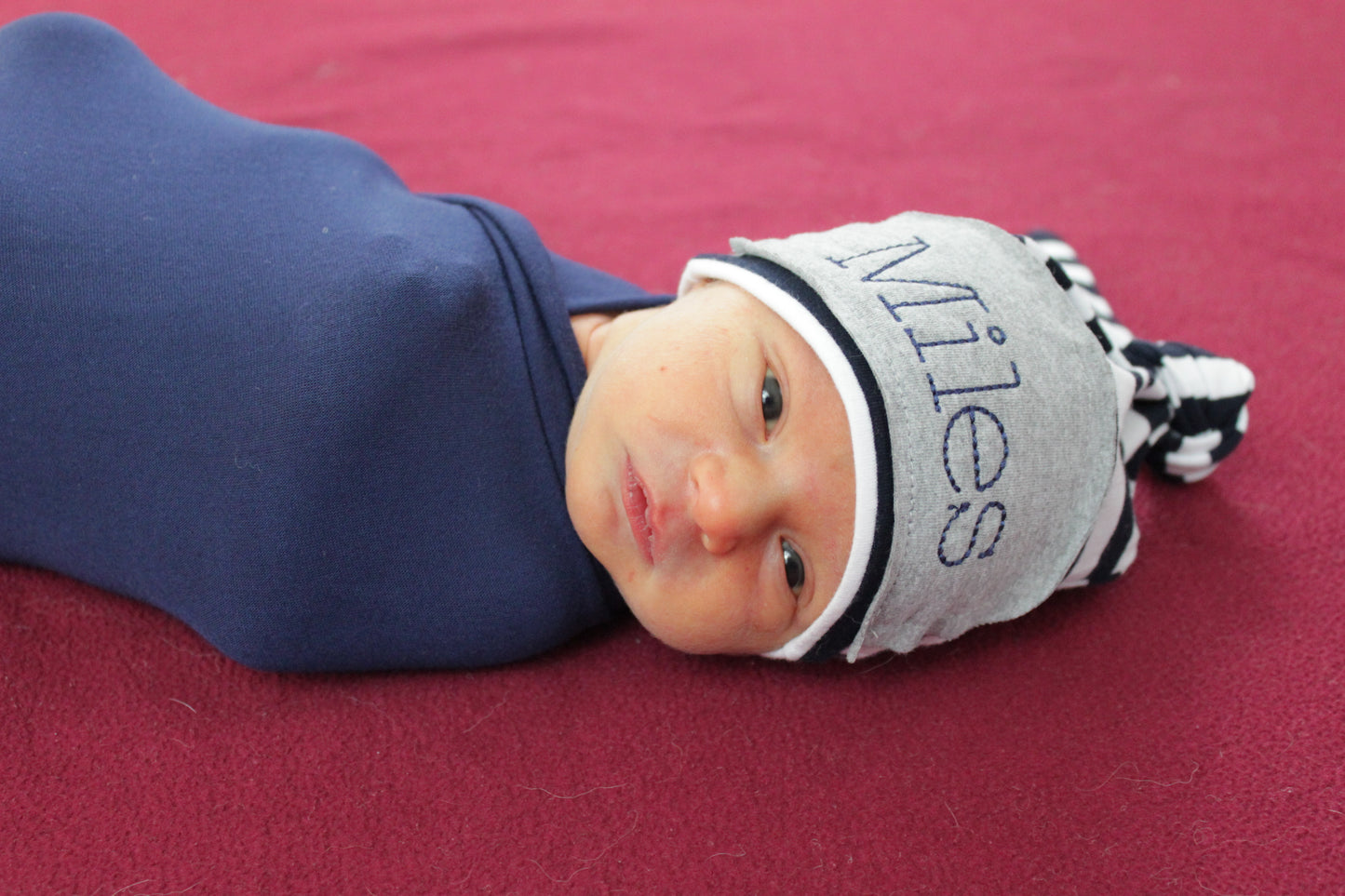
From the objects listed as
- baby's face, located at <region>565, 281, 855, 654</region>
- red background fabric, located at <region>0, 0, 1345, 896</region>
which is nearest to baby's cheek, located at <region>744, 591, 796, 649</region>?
baby's face, located at <region>565, 281, 855, 654</region>

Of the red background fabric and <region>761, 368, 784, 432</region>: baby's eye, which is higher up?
<region>761, 368, 784, 432</region>: baby's eye

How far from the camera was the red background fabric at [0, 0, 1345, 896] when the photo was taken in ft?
2.68

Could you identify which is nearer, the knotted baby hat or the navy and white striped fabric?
the knotted baby hat

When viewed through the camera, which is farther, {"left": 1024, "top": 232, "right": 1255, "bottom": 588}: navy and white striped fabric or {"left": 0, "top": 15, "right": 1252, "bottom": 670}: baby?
{"left": 1024, "top": 232, "right": 1255, "bottom": 588}: navy and white striped fabric

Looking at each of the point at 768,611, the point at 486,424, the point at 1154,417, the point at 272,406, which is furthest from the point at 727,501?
the point at 1154,417

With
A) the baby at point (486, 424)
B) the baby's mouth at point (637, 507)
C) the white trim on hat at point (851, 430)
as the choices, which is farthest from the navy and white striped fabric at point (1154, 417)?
the baby's mouth at point (637, 507)

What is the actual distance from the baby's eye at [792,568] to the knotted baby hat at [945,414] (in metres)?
0.03

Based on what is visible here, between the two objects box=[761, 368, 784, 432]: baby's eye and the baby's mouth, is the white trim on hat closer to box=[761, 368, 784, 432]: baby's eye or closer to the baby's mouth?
box=[761, 368, 784, 432]: baby's eye

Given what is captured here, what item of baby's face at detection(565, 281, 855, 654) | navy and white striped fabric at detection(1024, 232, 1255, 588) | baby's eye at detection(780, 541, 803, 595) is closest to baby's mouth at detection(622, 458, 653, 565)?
baby's face at detection(565, 281, 855, 654)

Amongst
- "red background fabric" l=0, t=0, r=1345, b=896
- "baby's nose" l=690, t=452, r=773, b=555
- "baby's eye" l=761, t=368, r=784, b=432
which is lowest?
"red background fabric" l=0, t=0, r=1345, b=896

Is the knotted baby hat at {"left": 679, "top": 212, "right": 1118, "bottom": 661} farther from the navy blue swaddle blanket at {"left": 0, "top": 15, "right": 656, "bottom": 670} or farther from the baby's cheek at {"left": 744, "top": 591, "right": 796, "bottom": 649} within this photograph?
the navy blue swaddle blanket at {"left": 0, "top": 15, "right": 656, "bottom": 670}

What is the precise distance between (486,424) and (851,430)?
32 centimetres

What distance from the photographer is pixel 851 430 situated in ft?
2.59

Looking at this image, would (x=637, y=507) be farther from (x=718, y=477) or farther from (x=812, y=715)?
(x=812, y=715)
